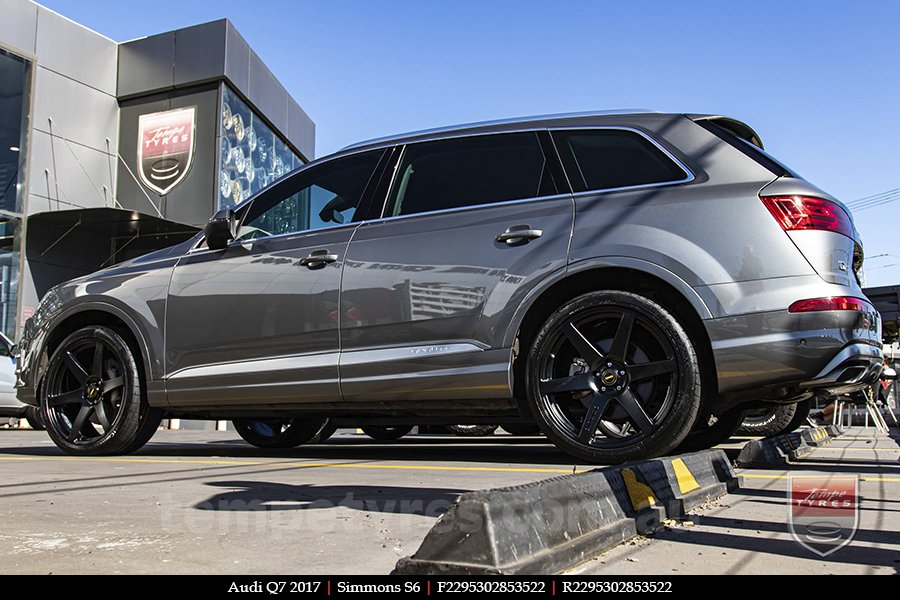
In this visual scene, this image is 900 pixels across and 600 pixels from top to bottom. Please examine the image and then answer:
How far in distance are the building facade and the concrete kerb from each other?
52.3ft

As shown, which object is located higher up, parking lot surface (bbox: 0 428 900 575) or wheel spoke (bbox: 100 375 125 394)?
wheel spoke (bbox: 100 375 125 394)

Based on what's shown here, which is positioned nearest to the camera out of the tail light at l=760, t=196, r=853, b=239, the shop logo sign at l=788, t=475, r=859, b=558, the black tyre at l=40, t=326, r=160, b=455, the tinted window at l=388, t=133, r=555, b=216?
the shop logo sign at l=788, t=475, r=859, b=558

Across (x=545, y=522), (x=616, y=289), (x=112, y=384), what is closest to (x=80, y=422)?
(x=112, y=384)

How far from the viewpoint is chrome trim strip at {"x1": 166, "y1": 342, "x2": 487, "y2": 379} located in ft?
13.5

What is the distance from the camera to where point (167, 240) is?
61.2ft

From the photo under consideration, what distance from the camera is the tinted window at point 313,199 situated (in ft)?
16.0

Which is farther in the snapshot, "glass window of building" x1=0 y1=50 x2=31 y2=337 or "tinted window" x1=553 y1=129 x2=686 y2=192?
"glass window of building" x1=0 y1=50 x2=31 y2=337

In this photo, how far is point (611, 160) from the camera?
4.16m

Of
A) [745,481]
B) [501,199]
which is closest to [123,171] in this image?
[501,199]

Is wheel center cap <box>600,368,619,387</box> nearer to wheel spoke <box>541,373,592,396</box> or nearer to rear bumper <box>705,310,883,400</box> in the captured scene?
wheel spoke <box>541,373,592,396</box>

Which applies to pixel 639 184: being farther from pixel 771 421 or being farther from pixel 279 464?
pixel 771 421

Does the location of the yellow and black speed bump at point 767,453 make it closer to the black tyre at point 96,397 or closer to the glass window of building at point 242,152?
the black tyre at point 96,397

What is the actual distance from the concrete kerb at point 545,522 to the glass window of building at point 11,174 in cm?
1728

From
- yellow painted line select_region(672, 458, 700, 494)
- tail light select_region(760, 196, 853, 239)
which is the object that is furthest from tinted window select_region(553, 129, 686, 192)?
yellow painted line select_region(672, 458, 700, 494)
